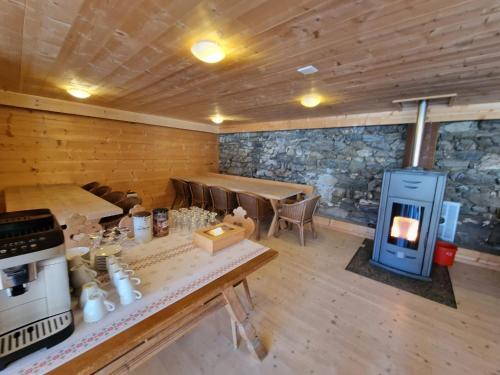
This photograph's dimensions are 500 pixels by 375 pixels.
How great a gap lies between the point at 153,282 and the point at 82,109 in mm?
3759

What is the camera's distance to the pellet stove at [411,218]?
237cm

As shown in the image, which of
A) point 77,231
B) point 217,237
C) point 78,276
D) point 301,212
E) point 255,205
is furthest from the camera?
point 255,205

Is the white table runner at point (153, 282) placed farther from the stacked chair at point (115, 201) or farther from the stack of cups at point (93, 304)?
the stacked chair at point (115, 201)

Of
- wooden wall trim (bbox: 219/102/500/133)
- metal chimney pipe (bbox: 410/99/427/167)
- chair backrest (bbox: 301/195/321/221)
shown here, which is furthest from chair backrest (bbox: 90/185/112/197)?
metal chimney pipe (bbox: 410/99/427/167)

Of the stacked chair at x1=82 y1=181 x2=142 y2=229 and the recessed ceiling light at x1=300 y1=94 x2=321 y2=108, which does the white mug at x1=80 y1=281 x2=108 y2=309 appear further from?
the recessed ceiling light at x1=300 y1=94 x2=321 y2=108

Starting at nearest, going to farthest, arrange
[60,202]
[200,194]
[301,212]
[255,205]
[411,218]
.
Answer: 1. [60,202]
2. [411,218]
3. [301,212]
4. [255,205]
5. [200,194]

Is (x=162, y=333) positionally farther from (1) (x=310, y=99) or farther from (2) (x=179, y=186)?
(2) (x=179, y=186)

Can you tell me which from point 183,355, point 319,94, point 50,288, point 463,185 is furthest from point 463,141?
point 50,288

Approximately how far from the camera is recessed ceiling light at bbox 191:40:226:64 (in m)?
1.43

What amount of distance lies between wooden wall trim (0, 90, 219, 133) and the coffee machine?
10.9 ft

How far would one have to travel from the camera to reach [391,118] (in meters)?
3.29

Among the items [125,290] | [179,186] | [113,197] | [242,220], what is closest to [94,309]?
[125,290]

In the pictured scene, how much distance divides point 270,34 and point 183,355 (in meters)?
2.26

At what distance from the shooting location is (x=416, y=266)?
254 centimetres
